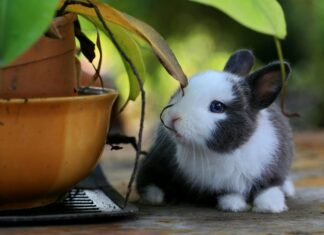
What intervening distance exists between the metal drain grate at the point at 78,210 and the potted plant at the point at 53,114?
0.11ft

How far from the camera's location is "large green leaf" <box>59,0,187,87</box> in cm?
150

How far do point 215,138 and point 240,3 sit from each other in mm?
394

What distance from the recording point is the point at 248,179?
1798 mm

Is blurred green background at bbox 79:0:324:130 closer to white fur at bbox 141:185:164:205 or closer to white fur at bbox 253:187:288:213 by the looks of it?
white fur at bbox 141:185:164:205

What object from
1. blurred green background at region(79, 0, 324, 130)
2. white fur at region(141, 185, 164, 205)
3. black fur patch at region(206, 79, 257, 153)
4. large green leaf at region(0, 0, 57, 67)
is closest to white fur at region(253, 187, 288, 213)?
black fur patch at region(206, 79, 257, 153)

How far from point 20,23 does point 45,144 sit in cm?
37

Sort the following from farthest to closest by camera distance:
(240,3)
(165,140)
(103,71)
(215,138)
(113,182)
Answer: (103,71)
(113,182)
(165,140)
(215,138)
(240,3)

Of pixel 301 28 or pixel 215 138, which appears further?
pixel 301 28

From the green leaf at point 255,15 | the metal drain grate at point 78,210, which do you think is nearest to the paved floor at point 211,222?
the metal drain grate at point 78,210

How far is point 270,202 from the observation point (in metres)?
1.74

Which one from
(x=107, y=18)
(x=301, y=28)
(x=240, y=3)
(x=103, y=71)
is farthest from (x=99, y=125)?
(x=301, y=28)

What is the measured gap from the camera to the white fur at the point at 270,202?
5.68 ft

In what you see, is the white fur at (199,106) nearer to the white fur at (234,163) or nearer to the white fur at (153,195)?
the white fur at (234,163)

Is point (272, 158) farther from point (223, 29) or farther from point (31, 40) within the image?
point (223, 29)
